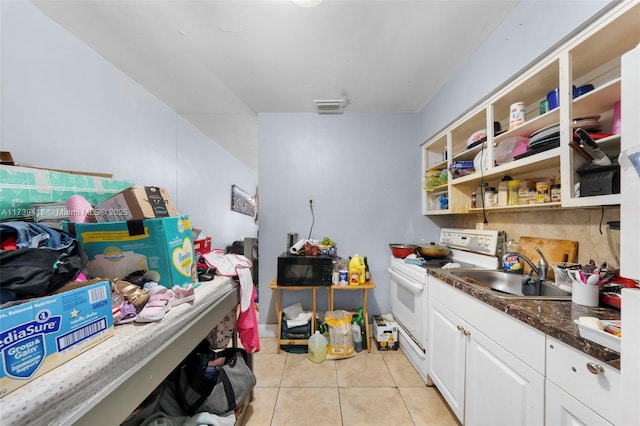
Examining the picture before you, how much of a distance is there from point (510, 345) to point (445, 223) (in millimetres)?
1657

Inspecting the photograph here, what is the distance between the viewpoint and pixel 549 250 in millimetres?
1329

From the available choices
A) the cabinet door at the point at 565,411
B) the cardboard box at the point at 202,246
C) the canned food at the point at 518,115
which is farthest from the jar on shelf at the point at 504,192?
the cardboard box at the point at 202,246

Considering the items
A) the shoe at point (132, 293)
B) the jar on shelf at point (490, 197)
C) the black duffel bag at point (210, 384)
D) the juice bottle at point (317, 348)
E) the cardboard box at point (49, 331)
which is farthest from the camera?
the juice bottle at point (317, 348)

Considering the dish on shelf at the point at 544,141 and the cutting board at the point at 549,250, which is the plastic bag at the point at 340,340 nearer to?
the cutting board at the point at 549,250

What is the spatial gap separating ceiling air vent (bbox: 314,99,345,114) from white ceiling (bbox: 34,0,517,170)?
64mm

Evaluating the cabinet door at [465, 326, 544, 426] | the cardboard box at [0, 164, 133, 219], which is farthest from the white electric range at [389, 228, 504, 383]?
the cardboard box at [0, 164, 133, 219]

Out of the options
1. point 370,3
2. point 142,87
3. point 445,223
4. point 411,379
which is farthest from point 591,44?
point 142,87

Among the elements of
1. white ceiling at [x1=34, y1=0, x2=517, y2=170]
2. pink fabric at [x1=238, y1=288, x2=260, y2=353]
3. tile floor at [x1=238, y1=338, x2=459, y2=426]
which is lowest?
tile floor at [x1=238, y1=338, x2=459, y2=426]

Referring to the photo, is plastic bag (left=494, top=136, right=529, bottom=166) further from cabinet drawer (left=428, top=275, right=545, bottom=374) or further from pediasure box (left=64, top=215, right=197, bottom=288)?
pediasure box (left=64, top=215, right=197, bottom=288)

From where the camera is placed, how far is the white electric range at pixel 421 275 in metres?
1.66

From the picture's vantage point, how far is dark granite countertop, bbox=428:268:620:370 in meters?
0.64

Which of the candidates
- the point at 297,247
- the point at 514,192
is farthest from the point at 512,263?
the point at 297,247

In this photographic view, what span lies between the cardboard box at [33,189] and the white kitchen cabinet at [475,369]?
1970 millimetres

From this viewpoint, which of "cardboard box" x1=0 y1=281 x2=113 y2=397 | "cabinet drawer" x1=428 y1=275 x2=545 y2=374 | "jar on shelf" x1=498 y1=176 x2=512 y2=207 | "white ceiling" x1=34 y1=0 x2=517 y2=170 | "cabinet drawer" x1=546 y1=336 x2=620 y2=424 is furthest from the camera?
"jar on shelf" x1=498 y1=176 x2=512 y2=207
